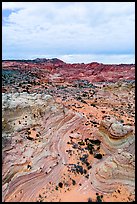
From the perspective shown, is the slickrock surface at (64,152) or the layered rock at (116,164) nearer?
the slickrock surface at (64,152)

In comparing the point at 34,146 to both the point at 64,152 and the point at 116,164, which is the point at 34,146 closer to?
the point at 64,152

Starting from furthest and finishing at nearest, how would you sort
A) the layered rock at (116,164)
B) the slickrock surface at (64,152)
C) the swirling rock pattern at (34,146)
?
the swirling rock pattern at (34,146)
the layered rock at (116,164)
the slickrock surface at (64,152)

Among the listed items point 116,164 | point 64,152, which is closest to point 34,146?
point 64,152

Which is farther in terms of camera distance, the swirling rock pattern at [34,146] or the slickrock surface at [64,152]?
the swirling rock pattern at [34,146]

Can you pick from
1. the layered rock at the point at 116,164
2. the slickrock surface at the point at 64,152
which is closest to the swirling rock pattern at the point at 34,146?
the slickrock surface at the point at 64,152

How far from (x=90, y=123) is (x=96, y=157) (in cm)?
330

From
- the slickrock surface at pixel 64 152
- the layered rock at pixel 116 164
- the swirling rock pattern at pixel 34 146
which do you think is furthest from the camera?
the swirling rock pattern at pixel 34 146

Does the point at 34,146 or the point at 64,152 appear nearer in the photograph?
the point at 64,152

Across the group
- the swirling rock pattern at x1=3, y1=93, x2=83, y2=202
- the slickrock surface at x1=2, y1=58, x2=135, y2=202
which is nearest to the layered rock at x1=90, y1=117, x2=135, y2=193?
the slickrock surface at x1=2, y1=58, x2=135, y2=202

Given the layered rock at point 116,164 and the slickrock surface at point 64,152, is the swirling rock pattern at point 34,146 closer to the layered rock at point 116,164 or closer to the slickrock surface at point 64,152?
the slickrock surface at point 64,152

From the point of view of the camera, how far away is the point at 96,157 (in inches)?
531

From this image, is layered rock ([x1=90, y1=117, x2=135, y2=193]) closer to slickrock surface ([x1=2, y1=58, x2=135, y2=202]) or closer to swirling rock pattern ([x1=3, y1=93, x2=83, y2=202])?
slickrock surface ([x1=2, y1=58, x2=135, y2=202])

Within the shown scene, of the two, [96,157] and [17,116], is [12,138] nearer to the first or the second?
[17,116]

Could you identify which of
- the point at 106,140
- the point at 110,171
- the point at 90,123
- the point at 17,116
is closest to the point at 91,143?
the point at 106,140
